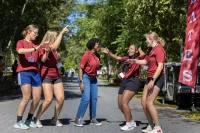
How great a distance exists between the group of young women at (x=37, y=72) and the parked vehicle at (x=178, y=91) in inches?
277

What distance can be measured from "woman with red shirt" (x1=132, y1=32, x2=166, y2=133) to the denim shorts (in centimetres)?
220

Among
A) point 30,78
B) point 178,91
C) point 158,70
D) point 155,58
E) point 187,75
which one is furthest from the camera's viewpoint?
point 178,91

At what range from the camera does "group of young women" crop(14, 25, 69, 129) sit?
8.26m

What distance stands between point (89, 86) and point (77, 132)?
4.36 ft

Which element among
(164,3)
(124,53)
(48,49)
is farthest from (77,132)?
(124,53)

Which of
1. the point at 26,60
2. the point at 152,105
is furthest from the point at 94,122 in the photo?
the point at 26,60

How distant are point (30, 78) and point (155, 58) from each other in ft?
8.35

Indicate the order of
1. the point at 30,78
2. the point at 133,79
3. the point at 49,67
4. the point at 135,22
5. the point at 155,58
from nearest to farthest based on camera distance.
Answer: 1. the point at 155,58
2. the point at 30,78
3. the point at 49,67
4. the point at 133,79
5. the point at 135,22

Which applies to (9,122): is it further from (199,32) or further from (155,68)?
(199,32)

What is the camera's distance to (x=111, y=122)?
984 centimetres

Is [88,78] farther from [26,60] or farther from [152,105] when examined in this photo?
[152,105]

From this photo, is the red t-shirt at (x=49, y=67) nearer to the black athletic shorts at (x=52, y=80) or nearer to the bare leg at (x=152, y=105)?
the black athletic shorts at (x=52, y=80)

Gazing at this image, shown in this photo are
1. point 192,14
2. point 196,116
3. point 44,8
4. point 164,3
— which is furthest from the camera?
point 44,8

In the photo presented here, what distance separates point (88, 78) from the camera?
906 cm
